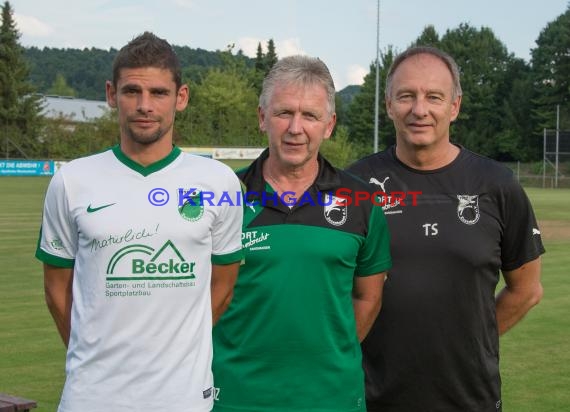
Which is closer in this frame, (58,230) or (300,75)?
(58,230)

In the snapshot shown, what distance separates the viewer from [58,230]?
3422mm

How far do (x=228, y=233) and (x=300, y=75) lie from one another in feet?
2.47

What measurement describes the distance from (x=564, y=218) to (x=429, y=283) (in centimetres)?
2737

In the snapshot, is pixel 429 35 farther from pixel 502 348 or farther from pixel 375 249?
pixel 375 249

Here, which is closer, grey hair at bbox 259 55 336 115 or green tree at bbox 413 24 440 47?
grey hair at bbox 259 55 336 115

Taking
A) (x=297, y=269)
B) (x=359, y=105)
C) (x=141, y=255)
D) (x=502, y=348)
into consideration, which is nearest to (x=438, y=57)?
(x=297, y=269)

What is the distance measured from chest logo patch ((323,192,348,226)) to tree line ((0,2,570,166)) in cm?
4990

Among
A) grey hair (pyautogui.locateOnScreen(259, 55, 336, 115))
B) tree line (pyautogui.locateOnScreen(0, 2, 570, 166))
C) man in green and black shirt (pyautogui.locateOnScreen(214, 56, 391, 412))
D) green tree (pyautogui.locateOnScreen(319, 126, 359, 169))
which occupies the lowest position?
man in green and black shirt (pyautogui.locateOnScreen(214, 56, 391, 412))

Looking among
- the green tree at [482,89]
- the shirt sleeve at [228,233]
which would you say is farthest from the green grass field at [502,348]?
the green tree at [482,89]

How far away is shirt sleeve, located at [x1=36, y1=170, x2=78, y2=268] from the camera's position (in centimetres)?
340

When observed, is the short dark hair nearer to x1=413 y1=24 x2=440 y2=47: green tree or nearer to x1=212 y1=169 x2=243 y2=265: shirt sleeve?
x1=212 y1=169 x2=243 y2=265: shirt sleeve

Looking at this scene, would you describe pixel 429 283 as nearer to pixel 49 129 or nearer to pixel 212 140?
pixel 212 140

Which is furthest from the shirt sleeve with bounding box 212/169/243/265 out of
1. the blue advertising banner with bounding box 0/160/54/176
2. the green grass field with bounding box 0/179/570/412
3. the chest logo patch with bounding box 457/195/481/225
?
the blue advertising banner with bounding box 0/160/54/176

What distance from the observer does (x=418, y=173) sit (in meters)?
3.95
